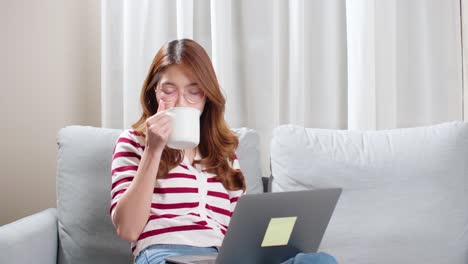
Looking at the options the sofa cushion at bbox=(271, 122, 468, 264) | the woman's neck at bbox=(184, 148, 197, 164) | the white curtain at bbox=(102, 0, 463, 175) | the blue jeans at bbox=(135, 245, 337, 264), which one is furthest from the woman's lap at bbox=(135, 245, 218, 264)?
the white curtain at bbox=(102, 0, 463, 175)

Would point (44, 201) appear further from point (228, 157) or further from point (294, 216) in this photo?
point (294, 216)

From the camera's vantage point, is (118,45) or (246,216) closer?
(246,216)

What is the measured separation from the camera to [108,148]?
199cm

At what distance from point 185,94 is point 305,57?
34.0 inches

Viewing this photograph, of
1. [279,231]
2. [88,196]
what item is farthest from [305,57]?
[279,231]

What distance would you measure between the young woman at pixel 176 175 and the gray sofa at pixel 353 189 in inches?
11.4

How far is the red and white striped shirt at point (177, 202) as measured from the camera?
1.59 m

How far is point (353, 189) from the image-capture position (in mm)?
Answer: 1971

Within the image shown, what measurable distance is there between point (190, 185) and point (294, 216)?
425mm

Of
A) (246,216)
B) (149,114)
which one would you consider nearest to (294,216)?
(246,216)

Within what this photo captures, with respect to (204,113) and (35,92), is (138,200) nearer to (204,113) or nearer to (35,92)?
(204,113)

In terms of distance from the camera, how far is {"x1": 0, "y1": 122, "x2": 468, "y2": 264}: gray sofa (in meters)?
1.92

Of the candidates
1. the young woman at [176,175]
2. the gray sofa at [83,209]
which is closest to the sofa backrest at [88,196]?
the gray sofa at [83,209]

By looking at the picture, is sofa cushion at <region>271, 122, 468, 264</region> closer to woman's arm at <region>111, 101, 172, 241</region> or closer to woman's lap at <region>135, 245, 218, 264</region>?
woman's lap at <region>135, 245, 218, 264</region>
